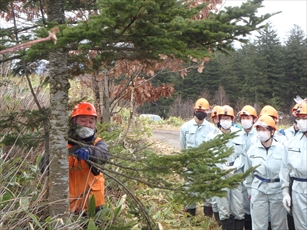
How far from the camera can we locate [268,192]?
5.41m

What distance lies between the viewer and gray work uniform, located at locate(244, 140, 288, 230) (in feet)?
17.8

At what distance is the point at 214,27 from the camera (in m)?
2.26

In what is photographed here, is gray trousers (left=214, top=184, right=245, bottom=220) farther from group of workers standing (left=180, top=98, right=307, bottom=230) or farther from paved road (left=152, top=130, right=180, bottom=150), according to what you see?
paved road (left=152, top=130, right=180, bottom=150)

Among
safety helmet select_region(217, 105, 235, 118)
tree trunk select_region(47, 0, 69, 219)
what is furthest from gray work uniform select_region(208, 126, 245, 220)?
tree trunk select_region(47, 0, 69, 219)

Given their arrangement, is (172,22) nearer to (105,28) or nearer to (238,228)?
(105,28)

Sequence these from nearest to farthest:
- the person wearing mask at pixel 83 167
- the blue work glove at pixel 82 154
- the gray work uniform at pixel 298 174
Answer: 1. the blue work glove at pixel 82 154
2. the person wearing mask at pixel 83 167
3. the gray work uniform at pixel 298 174

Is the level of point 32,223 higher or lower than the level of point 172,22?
lower

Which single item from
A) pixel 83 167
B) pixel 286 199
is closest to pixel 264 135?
pixel 286 199

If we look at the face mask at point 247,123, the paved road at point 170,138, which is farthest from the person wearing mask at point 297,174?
the paved road at point 170,138

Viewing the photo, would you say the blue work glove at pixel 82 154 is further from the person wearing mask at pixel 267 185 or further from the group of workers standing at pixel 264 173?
the person wearing mask at pixel 267 185

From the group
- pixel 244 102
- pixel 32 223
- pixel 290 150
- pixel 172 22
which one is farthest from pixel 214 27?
pixel 244 102

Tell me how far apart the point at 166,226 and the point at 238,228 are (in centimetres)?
171

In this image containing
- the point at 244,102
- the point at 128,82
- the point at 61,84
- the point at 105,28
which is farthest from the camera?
the point at 244,102

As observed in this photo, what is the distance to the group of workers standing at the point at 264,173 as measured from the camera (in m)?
4.93
